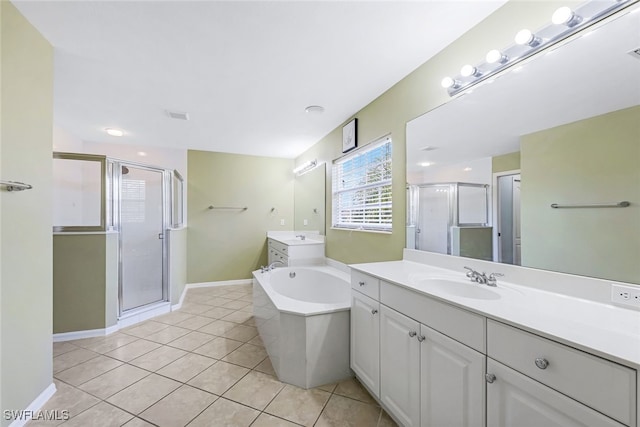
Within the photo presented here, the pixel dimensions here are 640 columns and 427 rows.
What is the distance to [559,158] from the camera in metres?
1.19

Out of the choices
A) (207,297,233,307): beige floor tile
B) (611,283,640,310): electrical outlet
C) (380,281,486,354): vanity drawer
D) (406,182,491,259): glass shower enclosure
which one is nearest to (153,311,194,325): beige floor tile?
(207,297,233,307): beige floor tile

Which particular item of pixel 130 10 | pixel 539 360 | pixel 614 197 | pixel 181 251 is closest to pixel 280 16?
pixel 130 10

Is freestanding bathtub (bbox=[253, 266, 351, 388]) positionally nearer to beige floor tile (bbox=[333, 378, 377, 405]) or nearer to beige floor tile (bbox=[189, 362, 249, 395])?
beige floor tile (bbox=[333, 378, 377, 405])

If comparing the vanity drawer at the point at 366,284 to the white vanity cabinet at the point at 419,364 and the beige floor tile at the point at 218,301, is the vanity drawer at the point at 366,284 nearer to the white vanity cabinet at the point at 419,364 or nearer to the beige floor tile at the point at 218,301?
Result: the white vanity cabinet at the point at 419,364

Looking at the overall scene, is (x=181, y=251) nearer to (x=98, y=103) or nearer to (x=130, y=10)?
(x=98, y=103)

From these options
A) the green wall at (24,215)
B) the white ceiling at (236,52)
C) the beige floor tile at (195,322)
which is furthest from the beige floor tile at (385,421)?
the white ceiling at (236,52)

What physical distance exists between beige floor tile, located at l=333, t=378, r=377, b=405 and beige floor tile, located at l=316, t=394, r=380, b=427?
40 millimetres

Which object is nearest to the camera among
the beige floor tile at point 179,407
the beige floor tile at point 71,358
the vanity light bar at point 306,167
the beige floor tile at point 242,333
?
the beige floor tile at point 179,407

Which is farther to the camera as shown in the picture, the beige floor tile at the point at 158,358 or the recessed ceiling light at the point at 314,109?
the recessed ceiling light at the point at 314,109

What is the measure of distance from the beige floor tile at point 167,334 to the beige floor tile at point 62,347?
0.59 meters

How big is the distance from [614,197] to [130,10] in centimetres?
250

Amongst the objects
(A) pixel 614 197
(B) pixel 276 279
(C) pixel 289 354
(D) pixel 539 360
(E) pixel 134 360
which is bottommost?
(E) pixel 134 360

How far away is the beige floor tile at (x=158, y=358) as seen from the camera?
211cm

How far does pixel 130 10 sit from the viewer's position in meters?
1.44
